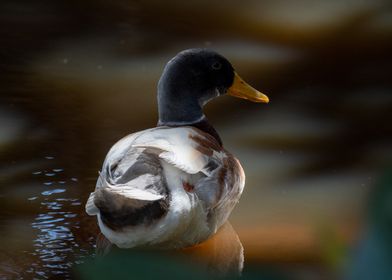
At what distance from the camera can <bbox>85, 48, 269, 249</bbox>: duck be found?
2.42 metres

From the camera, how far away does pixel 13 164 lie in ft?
11.6

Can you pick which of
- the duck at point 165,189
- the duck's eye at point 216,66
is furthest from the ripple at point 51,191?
the duck's eye at point 216,66

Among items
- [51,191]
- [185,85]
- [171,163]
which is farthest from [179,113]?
[171,163]

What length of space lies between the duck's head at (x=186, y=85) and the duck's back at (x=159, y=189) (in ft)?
1.27

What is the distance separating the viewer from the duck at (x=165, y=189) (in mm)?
2416

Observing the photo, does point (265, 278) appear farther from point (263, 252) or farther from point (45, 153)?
point (45, 153)

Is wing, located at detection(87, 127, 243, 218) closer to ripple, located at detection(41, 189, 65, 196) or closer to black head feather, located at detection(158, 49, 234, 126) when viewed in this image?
black head feather, located at detection(158, 49, 234, 126)

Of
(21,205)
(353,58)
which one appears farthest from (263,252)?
(353,58)

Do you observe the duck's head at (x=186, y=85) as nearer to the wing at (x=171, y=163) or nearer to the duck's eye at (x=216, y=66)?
the duck's eye at (x=216, y=66)

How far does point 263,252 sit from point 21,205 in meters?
0.96

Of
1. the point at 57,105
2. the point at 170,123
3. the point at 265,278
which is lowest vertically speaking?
the point at 57,105

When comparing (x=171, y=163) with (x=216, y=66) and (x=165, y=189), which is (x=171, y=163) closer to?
(x=165, y=189)

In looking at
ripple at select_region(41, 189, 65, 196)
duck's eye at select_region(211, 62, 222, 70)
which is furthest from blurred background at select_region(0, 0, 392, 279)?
duck's eye at select_region(211, 62, 222, 70)

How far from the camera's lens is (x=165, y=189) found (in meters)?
2.49
